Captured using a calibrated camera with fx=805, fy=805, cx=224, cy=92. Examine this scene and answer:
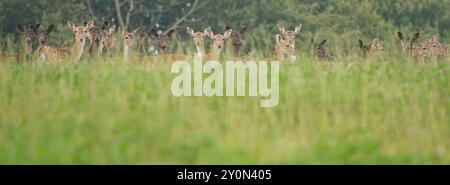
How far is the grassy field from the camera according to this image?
6301 mm

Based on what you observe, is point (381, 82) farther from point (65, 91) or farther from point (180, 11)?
point (180, 11)

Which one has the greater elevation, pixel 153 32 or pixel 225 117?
pixel 153 32

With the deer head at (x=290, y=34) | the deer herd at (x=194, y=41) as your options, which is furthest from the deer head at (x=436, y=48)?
the deer head at (x=290, y=34)

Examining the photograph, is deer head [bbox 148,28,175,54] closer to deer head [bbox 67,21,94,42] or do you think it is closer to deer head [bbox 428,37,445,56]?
deer head [bbox 67,21,94,42]

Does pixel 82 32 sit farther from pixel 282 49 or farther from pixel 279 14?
pixel 279 14

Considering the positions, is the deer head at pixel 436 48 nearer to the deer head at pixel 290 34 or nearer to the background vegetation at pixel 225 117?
the deer head at pixel 290 34

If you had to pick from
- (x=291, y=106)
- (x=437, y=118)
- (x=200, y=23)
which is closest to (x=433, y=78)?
(x=437, y=118)

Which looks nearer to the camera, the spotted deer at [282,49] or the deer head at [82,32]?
the spotted deer at [282,49]

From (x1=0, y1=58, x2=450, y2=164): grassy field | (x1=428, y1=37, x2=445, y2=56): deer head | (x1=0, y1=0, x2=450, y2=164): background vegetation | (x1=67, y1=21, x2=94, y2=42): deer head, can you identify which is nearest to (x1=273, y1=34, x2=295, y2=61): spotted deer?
(x1=428, y1=37, x2=445, y2=56): deer head

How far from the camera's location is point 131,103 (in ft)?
26.1

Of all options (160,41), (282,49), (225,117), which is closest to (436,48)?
(282,49)

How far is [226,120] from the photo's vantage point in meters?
7.33

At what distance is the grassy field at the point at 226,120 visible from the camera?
6.30 meters
